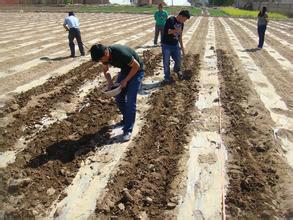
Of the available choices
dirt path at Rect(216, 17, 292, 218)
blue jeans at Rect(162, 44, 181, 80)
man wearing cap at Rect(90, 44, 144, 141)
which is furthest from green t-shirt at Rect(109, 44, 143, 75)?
blue jeans at Rect(162, 44, 181, 80)

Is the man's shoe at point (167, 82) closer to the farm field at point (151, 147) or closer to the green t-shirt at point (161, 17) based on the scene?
the farm field at point (151, 147)

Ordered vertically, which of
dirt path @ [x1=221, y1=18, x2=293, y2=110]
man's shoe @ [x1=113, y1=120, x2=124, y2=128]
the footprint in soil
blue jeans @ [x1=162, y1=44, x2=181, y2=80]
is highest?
blue jeans @ [x1=162, y1=44, x2=181, y2=80]

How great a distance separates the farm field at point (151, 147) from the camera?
4.33m

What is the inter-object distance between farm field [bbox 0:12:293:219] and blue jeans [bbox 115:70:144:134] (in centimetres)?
35

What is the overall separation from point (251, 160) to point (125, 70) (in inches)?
87.2

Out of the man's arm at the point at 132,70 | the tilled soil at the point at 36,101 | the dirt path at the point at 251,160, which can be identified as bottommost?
the dirt path at the point at 251,160

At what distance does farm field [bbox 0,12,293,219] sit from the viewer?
14.2 feet

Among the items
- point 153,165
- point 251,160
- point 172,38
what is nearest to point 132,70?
point 153,165

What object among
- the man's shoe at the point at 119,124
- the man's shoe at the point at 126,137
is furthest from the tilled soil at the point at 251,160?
the man's shoe at the point at 119,124

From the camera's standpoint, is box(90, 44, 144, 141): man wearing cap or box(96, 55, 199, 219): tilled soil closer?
box(96, 55, 199, 219): tilled soil

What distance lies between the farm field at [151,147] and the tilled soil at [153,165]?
0.05 ft

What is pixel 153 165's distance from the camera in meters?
5.13

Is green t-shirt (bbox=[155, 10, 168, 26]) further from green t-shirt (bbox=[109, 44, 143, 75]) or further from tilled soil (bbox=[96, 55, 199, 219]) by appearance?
green t-shirt (bbox=[109, 44, 143, 75])

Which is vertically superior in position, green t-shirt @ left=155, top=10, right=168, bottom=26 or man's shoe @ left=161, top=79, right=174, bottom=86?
green t-shirt @ left=155, top=10, right=168, bottom=26
